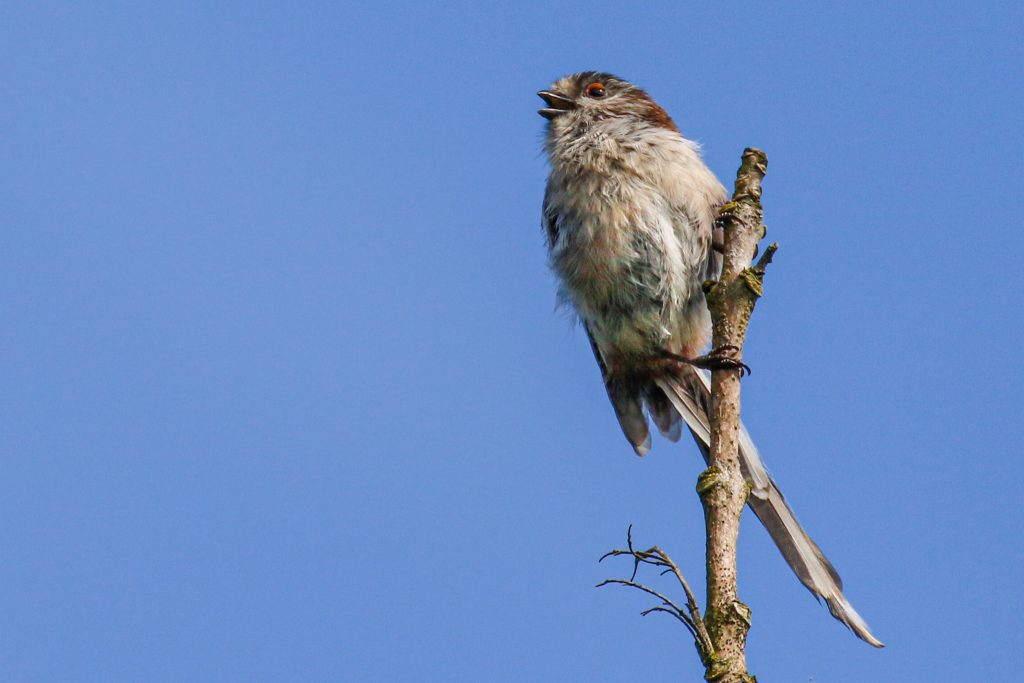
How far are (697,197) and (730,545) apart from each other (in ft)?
8.78

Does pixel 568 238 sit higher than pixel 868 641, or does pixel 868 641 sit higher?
pixel 568 238

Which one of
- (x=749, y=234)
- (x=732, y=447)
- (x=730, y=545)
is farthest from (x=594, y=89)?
(x=730, y=545)

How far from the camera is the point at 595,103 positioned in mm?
6637

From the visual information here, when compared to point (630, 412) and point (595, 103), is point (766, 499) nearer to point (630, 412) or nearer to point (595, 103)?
point (630, 412)

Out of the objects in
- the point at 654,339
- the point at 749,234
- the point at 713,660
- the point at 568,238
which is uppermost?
the point at 568,238

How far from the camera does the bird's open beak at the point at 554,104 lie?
6719 millimetres

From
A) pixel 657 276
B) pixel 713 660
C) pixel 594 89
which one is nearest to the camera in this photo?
pixel 713 660

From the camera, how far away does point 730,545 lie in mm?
3547

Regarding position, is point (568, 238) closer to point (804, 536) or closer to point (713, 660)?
point (804, 536)

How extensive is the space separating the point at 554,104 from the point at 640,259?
57.7 inches

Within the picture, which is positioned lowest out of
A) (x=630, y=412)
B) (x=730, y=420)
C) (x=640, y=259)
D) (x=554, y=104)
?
(x=730, y=420)

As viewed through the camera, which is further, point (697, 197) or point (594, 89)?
point (594, 89)

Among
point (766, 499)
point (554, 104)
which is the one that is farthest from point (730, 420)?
point (554, 104)

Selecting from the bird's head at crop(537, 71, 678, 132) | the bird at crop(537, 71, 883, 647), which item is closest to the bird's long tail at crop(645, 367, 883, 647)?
the bird at crop(537, 71, 883, 647)
